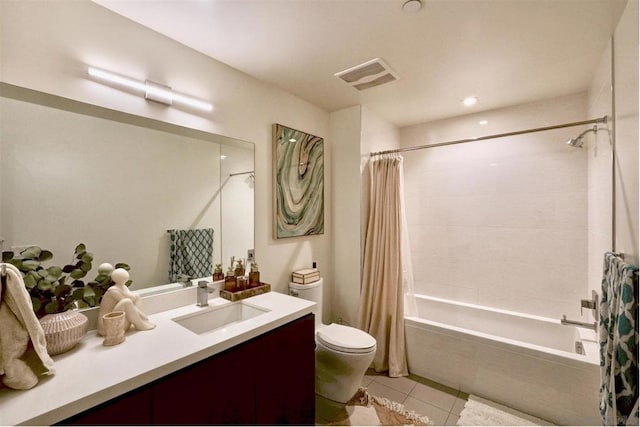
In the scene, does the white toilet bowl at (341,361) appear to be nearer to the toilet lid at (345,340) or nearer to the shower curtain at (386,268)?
the toilet lid at (345,340)

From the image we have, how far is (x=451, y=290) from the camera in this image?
298 cm

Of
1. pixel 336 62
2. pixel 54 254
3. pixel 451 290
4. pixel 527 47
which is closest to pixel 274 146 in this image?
pixel 336 62

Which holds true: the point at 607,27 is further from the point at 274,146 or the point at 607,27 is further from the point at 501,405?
the point at 501,405

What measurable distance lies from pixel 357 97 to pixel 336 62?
0.60m

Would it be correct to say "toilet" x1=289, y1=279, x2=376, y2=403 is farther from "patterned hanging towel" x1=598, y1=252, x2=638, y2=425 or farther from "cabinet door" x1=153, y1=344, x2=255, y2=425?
"patterned hanging towel" x1=598, y1=252, x2=638, y2=425

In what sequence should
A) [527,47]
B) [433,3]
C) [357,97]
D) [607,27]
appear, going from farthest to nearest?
[357,97]
[527,47]
[607,27]
[433,3]

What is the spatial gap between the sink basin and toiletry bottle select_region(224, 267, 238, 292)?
0.39 feet

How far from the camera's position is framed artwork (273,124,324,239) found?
2283 millimetres

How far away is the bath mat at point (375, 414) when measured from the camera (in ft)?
6.15

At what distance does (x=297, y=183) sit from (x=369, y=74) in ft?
3.34

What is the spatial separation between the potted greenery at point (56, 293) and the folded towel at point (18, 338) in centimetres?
13

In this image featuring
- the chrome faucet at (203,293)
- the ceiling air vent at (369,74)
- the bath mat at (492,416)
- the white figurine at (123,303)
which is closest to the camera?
the white figurine at (123,303)

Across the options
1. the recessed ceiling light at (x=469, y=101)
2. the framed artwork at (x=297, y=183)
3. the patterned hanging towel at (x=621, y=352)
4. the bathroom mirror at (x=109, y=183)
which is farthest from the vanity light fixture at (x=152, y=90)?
the patterned hanging towel at (x=621, y=352)

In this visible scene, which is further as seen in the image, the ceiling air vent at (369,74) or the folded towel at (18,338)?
the ceiling air vent at (369,74)
